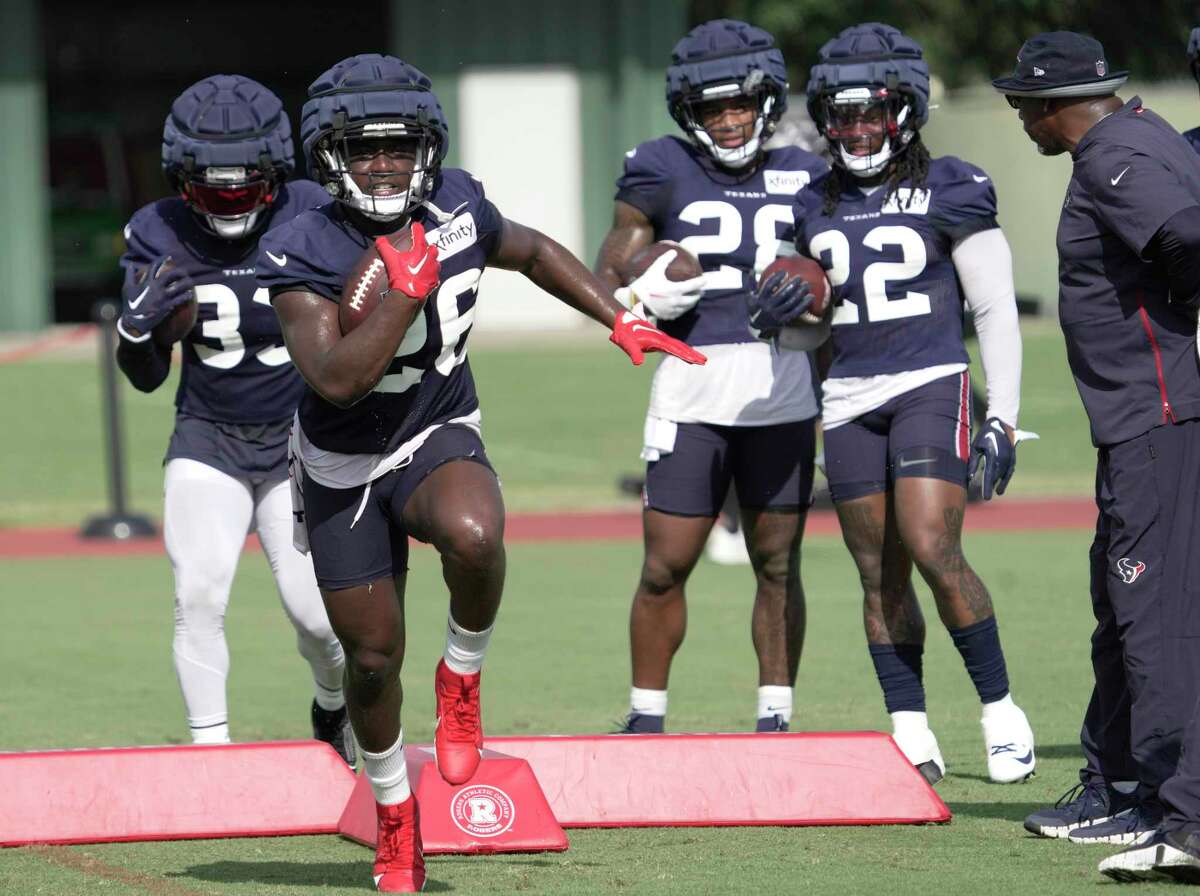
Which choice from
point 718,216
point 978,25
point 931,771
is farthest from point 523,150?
point 931,771

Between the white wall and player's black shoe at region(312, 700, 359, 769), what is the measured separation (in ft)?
62.2

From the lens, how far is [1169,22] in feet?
98.7

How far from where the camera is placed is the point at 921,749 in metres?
6.34

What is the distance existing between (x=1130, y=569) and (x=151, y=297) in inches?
119

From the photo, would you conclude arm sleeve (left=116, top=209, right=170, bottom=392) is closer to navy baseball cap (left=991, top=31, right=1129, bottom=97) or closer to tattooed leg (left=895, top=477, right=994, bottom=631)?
tattooed leg (left=895, top=477, right=994, bottom=631)

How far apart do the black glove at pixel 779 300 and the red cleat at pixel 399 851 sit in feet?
6.53

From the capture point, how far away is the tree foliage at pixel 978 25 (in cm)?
3005

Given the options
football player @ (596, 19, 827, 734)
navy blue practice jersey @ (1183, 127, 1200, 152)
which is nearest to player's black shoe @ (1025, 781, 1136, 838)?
football player @ (596, 19, 827, 734)

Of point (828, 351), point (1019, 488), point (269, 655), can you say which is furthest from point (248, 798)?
point (1019, 488)

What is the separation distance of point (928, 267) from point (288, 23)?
84.7ft

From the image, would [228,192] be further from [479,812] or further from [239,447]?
[479,812]

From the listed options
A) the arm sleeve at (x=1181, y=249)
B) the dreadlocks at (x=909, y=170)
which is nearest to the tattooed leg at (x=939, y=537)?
the dreadlocks at (x=909, y=170)

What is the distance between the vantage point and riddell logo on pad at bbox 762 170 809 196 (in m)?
6.80

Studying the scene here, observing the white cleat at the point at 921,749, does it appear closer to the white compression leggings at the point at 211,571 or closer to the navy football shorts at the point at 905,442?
the navy football shorts at the point at 905,442
